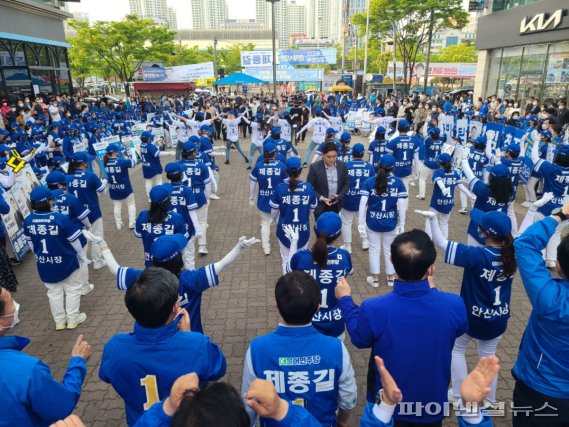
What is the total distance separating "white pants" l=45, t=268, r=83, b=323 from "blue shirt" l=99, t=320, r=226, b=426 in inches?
147

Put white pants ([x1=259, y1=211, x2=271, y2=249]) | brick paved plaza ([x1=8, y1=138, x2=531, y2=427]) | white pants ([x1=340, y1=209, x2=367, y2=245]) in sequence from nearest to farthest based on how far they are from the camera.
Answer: brick paved plaza ([x1=8, y1=138, x2=531, y2=427])
white pants ([x1=340, y1=209, x2=367, y2=245])
white pants ([x1=259, y1=211, x2=271, y2=249])

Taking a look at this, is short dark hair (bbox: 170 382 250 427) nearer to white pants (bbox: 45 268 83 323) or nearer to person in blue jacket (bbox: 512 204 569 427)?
person in blue jacket (bbox: 512 204 569 427)

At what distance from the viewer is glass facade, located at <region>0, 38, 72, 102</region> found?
22.1 meters

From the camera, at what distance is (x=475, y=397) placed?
180cm

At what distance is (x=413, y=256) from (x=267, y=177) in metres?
5.28

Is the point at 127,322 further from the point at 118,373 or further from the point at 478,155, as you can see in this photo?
the point at 478,155

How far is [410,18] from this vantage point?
30812mm

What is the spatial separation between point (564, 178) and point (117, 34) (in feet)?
118

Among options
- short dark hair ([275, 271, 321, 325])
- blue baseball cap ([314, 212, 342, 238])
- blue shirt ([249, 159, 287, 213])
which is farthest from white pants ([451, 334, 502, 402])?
blue shirt ([249, 159, 287, 213])

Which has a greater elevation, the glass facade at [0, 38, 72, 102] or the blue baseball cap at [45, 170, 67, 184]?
the glass facade at [0, 38, 72, 102]

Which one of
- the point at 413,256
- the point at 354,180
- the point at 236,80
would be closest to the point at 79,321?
the point at 354,180

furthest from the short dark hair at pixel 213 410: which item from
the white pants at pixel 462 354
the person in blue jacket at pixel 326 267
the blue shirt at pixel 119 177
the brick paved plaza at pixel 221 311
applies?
the blue shirt at pixel 119 177

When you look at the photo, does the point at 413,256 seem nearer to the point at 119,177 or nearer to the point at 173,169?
the point at 173,169

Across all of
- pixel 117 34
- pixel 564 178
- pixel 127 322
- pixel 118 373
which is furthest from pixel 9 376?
pixel 117 34
